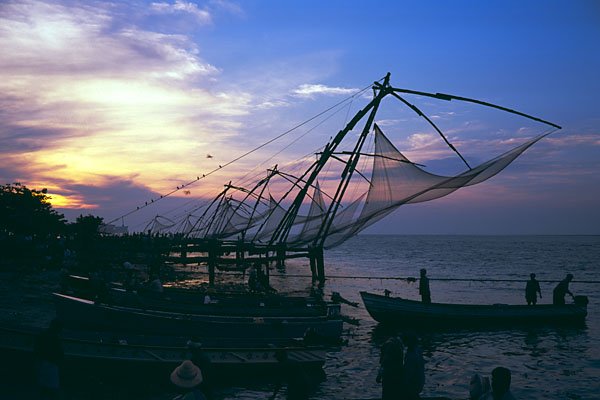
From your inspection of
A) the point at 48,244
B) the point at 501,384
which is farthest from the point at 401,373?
the point at 48,244

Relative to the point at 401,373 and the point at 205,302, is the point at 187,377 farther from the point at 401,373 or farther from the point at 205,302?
the point at 205,302

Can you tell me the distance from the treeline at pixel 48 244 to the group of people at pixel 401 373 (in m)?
25.5

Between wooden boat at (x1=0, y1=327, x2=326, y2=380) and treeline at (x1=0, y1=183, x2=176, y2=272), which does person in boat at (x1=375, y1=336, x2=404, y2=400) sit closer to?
wooden boat at (x1=0, y1=327, x2=326, y2=380)

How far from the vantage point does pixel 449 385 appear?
14180 millimetres

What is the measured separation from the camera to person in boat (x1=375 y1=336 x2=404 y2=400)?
7957 millimetres

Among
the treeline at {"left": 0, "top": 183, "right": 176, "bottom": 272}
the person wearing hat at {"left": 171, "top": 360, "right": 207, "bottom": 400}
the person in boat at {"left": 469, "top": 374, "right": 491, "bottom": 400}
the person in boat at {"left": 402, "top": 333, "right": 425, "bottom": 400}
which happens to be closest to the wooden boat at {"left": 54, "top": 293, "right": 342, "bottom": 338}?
the person in boat at {"left": 402, "top": 333, "right": 425, "bottom": 400}

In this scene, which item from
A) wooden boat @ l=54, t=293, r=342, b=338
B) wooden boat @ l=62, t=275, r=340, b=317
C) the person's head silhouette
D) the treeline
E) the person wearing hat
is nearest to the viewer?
the person's head silhouette

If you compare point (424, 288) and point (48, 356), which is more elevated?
point (48, 356)

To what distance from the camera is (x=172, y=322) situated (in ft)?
47.8

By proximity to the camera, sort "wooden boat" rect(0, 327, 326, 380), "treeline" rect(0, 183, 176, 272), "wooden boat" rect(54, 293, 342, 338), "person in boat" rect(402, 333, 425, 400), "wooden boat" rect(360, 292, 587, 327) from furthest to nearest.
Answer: "treeline" rect(0, 183, 176, 272) → "wooden boat" rect(360, 292, 587, 327) → "wooden boat" rect(54, 293, 342, 338) → "wooden boat" rect(0, 327, 326, 380) → "person in boat" rect(402, 333, 425, 400)

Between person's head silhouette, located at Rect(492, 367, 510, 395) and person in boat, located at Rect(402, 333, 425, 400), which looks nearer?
person's head silhouette, located at Rect(492, 367, 510, 395)

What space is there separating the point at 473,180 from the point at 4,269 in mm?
30987

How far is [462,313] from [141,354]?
14882mm

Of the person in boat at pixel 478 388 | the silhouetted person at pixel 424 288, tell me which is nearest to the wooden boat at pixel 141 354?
the person in boat at pixel 478 388
